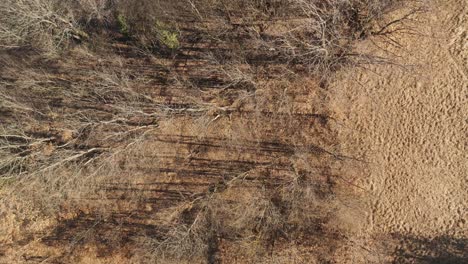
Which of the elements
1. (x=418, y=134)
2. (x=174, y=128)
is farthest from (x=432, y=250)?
(x=174, y=128)

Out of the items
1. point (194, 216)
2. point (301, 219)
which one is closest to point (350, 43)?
point (301, 219)

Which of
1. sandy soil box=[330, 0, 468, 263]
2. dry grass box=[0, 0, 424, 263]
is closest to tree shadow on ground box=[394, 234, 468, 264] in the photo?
sandy soil box=[330, 0, 468, 263]

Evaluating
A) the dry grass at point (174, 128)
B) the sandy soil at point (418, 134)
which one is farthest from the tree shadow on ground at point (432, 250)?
the dry grass at point (174, 128)

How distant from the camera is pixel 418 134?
1254 cm

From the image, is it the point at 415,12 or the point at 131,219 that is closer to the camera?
the point at 415,12

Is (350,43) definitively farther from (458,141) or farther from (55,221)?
(55,221)

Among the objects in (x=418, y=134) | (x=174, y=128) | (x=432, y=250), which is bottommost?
(x=432, y=250)

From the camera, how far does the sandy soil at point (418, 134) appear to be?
12297 millimetres

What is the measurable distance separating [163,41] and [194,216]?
561 centimetres

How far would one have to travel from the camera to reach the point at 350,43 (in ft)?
41.9

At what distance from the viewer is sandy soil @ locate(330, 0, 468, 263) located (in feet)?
40.3

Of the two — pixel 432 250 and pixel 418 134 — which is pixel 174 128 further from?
pixel 432 250

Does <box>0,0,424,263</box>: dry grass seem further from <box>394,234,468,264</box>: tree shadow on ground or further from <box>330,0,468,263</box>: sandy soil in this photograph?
<box>394,234,468,264</box>: tree shadow on ground

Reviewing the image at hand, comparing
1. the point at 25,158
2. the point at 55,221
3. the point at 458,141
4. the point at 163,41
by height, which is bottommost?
the point at 55,221
